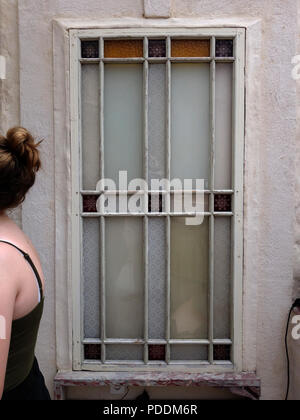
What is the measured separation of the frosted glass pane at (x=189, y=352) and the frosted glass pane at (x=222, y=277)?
146mm

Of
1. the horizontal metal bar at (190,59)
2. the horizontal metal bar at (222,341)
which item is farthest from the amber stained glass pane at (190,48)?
the horizontal metal bar at (222,341)

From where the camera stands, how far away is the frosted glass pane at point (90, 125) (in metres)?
2.58

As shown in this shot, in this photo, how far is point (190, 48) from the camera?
2531mm

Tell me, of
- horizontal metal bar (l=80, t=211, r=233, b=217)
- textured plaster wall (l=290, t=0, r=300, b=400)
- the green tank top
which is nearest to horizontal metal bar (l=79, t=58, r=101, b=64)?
horizontal metal bar (l=80, t=211, r=233, b=217)

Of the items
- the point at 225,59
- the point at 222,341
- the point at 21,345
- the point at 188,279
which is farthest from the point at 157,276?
the point at 225,59

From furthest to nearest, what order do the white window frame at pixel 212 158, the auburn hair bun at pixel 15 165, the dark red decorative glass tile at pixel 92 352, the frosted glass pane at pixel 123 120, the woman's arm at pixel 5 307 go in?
the dark red decorative glass tile at pixel 92 352 → the frosted glass pane at pixel 123 120 → the white window frame at pixel 212 158 → the auburn hair bun at pixel 15 165 → the woman's arm at pixel 5 307

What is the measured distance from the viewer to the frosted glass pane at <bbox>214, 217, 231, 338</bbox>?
8.61 feet

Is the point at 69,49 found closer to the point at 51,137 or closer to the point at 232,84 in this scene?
the point at 51,137

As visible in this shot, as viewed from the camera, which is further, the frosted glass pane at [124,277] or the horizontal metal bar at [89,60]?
the frosted glass pane at [124,277]

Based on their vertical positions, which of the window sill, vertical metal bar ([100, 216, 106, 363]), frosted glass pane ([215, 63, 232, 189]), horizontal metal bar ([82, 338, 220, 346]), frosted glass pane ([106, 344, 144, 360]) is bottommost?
the window sill

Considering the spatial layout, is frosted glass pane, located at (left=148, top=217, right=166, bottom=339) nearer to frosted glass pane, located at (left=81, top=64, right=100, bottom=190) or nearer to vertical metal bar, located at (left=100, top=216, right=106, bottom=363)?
vertical metal bar, located at (left=100, top=216, right=106, bottom=363)

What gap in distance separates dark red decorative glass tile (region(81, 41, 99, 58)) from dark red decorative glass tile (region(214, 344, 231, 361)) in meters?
2.15

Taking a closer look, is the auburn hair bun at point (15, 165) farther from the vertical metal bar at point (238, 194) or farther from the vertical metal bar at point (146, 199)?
the vertical metal bar at point (238, 194)

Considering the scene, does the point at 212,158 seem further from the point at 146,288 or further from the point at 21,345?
the point at 21,345
